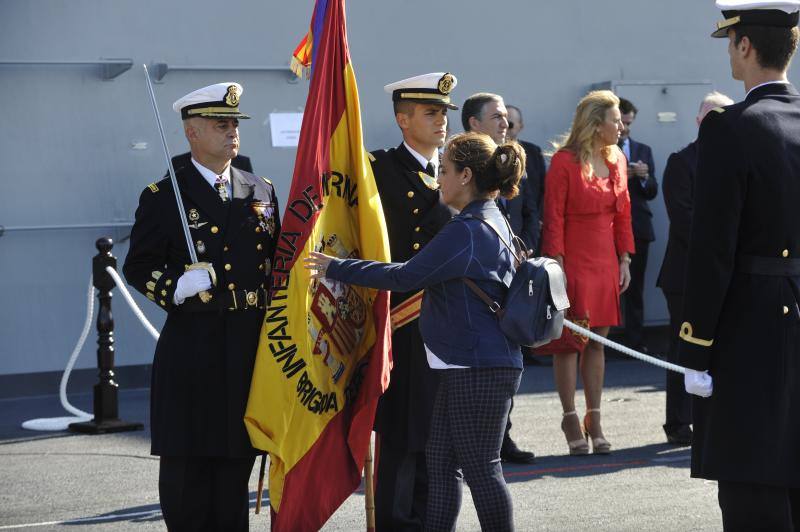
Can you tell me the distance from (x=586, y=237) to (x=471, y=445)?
11.2 ft

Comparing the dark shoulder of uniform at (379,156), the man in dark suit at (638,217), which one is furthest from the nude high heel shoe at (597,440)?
the man in dark suit at (638,217)

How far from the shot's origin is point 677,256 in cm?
831

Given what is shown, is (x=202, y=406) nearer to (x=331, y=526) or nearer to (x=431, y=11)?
(x=331, y=526)

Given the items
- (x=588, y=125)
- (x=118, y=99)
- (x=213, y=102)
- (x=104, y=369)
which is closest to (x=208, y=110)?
(x=213, y=102)

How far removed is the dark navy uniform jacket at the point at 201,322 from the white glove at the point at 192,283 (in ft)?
0.40

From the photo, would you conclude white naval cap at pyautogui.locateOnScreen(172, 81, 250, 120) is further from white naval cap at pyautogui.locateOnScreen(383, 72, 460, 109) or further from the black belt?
the black belt

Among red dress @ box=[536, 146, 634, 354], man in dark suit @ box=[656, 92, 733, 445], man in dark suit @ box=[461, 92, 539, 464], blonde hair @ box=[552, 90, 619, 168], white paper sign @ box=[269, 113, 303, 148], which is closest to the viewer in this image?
man in dark suit @ box=[461, 92, 539, 464]

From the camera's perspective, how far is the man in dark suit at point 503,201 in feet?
25.0

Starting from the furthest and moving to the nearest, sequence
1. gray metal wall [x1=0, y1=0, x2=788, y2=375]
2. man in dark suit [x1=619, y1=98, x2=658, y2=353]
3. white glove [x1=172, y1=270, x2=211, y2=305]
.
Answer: man in dark suit [x1=619, y1=98, x2=658, y2=353]
gray metal wall [x1=0, y1=0, x2=788, y2=375]
white glove [x1=172, y1=270, x2=211, y2=305]

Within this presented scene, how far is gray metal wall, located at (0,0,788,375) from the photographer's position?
36.7 ft

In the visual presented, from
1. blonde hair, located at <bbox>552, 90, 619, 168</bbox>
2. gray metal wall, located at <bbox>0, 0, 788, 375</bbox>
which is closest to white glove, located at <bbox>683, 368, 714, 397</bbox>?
blonde hair, located at <bbox>552, 90, 619, 168</bbox>

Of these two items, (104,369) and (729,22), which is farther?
(104,369)

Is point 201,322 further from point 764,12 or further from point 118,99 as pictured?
point 118,99

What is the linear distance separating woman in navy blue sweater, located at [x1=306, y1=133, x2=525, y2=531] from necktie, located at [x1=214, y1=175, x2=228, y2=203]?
438mm
